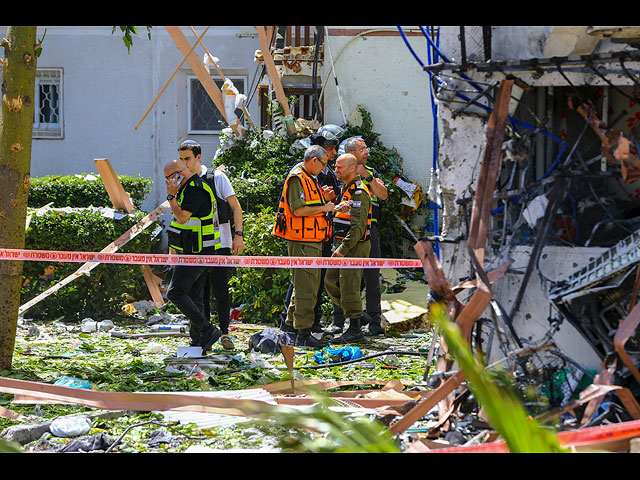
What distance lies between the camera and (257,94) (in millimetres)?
16188

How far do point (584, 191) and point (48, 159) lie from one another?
1366 cm

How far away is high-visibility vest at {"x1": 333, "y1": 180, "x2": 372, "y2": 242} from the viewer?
8.57m

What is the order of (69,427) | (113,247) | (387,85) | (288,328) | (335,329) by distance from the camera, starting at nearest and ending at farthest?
(69,427), (288,328), (335,329), (113,247), (387,85)

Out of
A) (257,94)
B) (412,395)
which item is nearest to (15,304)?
(412,395)

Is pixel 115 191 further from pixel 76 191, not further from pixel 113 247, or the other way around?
pixel 76 191

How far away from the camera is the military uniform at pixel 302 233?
804cm

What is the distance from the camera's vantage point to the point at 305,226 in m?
8.16

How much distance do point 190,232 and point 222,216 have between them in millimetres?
522

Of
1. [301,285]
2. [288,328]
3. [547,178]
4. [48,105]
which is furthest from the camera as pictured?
[48,105]

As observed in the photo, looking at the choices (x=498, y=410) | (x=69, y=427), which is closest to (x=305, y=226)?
(x=69, y=427)

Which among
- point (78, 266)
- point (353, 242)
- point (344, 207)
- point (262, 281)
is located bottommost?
point (262, 281)

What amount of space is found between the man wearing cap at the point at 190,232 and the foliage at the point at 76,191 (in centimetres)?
515

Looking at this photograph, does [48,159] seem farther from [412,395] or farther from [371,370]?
[412,395]
